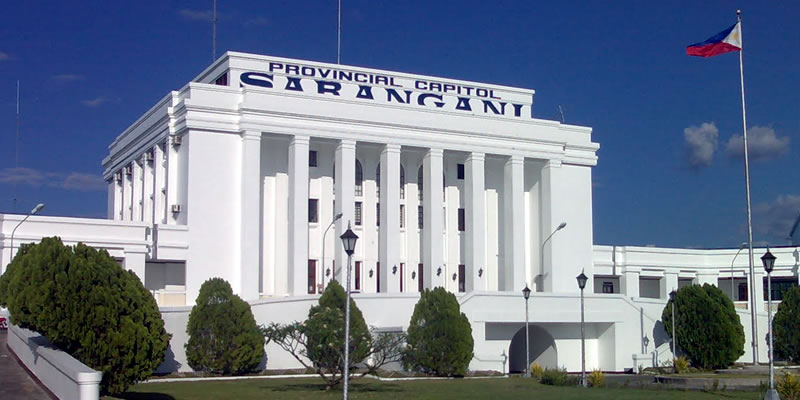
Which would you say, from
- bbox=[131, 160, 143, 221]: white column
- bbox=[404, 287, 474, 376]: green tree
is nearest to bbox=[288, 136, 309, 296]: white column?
bbox=[404, 287, 474, 376]: green tree

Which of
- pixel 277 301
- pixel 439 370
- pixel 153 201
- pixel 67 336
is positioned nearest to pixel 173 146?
pixel 153 201

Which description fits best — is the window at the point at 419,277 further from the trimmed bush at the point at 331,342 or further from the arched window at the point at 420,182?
the trimmed bush at the point at 331,342

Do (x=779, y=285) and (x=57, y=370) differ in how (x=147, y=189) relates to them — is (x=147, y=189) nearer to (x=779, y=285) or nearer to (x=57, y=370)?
(x=57, y=370)

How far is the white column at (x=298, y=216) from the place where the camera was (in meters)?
52.4

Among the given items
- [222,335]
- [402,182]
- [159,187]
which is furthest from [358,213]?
[222,335]

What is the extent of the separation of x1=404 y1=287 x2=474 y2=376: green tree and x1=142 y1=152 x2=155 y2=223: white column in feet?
66.2

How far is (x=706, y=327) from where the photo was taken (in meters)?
52.2

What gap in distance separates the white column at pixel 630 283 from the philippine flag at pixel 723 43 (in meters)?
37.8

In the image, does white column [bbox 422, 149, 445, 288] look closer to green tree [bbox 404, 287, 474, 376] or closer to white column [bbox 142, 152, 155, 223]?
green tree [bbox 404, 287, 474, 376]

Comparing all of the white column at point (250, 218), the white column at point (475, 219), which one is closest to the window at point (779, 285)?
the white column at point (475, 219)

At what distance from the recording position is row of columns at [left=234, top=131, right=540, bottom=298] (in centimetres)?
5228

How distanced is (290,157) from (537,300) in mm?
15292

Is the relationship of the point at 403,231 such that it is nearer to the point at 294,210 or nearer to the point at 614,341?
the point at 294,210

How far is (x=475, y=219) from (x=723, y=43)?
27315 mm
